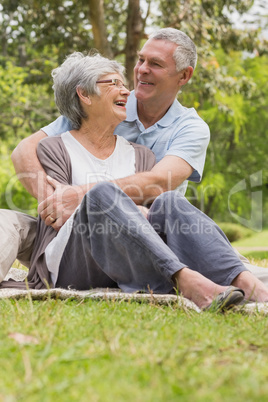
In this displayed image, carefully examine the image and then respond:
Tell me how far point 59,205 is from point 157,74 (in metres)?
1.63

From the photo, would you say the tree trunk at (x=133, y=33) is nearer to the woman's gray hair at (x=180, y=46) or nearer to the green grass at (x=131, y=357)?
the woman's gray hair at (x=180, y=46)

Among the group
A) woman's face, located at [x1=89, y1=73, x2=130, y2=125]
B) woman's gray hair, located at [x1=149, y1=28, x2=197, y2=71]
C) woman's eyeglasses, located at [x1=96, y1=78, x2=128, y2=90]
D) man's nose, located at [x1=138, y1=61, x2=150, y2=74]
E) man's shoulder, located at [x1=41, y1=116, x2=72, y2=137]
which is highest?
woman's gray hair, located at [x1=149, y1=28, x2=197, y2=71]

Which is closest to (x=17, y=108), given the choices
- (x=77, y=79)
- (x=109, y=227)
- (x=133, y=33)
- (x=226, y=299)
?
(x=133, y=33)

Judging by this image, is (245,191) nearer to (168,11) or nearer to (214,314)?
(168,11)

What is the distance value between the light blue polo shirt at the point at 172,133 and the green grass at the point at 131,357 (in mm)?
1548

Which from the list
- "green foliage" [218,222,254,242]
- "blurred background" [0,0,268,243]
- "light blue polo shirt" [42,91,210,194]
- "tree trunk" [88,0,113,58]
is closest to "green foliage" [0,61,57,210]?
"blurred background" [0,0,268,243]

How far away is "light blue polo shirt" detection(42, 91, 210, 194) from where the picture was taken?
3660mm

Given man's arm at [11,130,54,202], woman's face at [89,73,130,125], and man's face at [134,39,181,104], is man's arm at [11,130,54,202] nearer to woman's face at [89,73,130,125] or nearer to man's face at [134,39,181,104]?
woman's face at [89,73,130,125]

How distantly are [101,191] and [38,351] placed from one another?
3.80 feet

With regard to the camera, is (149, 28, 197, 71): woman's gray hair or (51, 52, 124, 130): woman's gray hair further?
(149, 28, 197, 71): woman's gray hair

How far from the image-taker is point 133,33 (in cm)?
981

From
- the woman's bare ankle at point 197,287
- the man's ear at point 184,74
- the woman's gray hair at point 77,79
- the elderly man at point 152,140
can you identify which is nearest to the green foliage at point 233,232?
the man's ear at point 184,74

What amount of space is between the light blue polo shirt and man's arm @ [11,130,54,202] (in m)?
0.30

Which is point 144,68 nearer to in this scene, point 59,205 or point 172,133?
point 172,133
